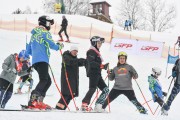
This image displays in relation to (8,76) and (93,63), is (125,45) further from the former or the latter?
(93,63)

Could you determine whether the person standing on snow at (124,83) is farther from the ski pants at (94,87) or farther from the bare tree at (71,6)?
the bare tree at (71,6)

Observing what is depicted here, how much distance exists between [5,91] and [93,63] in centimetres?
225

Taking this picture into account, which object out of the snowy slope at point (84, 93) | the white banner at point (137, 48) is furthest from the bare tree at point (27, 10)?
the white banner at point (137, 48)

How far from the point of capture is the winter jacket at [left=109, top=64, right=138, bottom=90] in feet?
24.7

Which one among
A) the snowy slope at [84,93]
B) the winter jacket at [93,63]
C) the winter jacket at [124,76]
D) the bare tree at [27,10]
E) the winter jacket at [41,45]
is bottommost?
the snowy slope at [84,93]

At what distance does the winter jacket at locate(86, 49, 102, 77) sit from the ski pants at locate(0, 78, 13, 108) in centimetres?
206

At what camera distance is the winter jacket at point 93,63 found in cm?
685

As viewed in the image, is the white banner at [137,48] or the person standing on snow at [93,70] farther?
the white banner at [137,48]

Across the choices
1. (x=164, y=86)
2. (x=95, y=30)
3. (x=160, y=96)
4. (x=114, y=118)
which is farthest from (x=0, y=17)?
(x=114, y=118)

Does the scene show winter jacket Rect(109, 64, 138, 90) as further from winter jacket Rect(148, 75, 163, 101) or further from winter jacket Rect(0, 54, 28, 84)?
winter jacket Rect(0, 54, 28, 84)

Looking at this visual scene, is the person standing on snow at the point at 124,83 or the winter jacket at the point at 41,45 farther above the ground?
the winter jacket at the point at 41,45

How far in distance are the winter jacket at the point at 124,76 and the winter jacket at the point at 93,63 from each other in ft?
2.81

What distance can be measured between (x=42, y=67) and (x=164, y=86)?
10.9 m

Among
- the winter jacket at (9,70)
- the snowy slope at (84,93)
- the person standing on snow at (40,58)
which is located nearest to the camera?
the snowy slope at (84,93)
